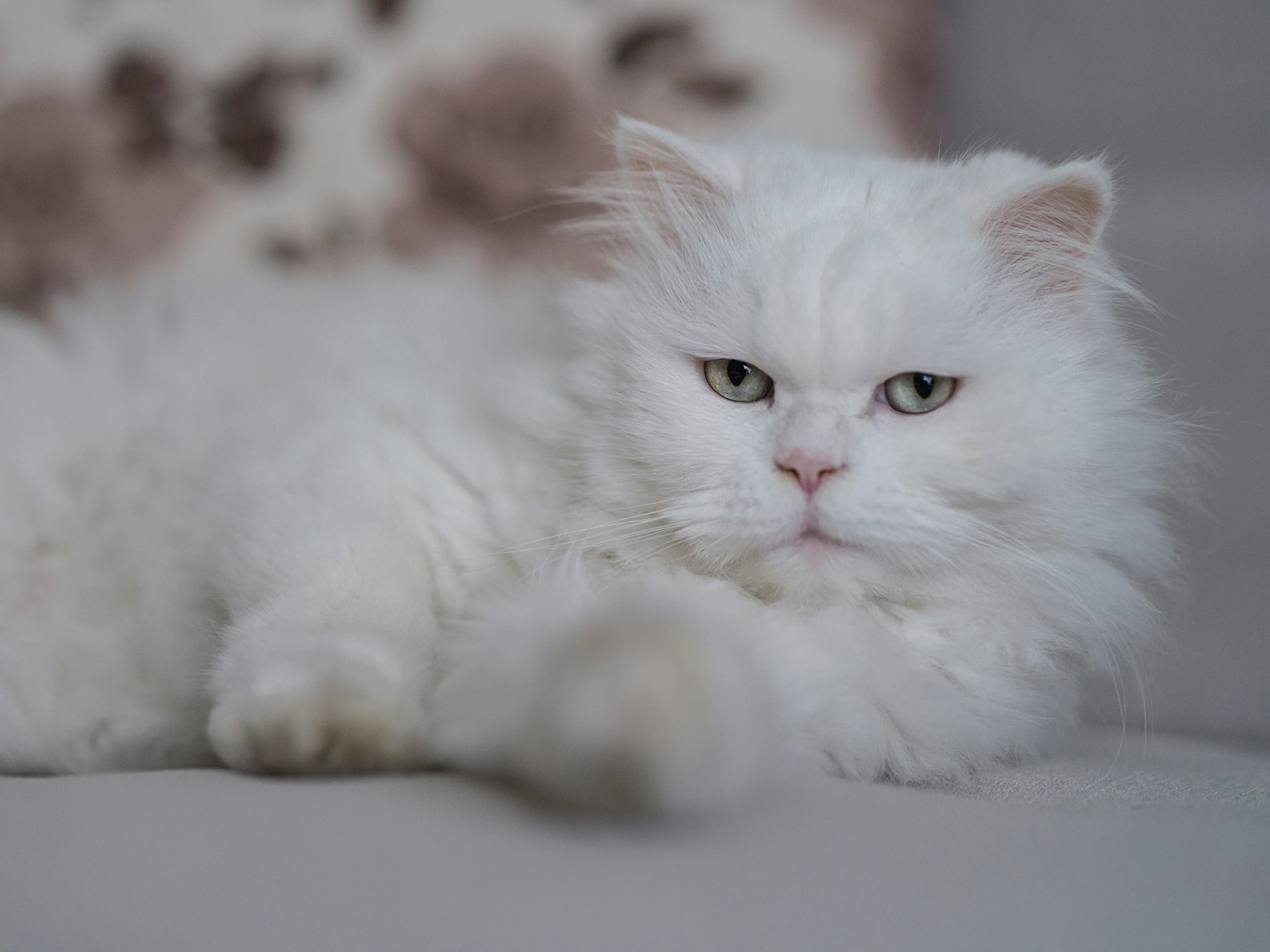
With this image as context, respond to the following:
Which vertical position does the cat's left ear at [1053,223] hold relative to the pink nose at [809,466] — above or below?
above

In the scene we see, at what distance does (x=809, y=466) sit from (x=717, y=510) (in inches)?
4.9

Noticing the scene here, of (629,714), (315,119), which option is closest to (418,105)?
(315,119)

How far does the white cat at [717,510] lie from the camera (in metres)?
1.08

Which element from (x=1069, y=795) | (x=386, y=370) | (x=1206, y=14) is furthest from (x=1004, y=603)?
(x=1206, y=14)

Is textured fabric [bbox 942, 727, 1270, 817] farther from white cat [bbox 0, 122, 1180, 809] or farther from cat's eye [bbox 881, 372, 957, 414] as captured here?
cat's eye [bbox 881, 372, 957, 414]

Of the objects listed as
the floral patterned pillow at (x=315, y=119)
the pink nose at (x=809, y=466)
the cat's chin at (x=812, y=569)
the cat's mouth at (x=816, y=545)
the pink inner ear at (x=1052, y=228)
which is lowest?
the cat's chin at (x=812, y=569)

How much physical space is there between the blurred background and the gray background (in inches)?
1.8

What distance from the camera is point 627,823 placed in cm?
77

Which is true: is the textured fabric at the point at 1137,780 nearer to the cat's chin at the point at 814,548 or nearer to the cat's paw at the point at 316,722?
the cat's chin at the point at 814,548

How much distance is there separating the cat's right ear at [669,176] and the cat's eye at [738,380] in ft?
0.77

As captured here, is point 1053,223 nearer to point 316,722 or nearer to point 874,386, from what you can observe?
point 874,386

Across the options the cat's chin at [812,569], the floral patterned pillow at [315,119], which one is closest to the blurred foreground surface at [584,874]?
the cat's chin at [812,569]

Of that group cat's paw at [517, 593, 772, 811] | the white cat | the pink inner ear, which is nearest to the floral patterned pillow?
the white cat

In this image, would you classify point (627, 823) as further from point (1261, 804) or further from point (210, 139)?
point (210, 139)
